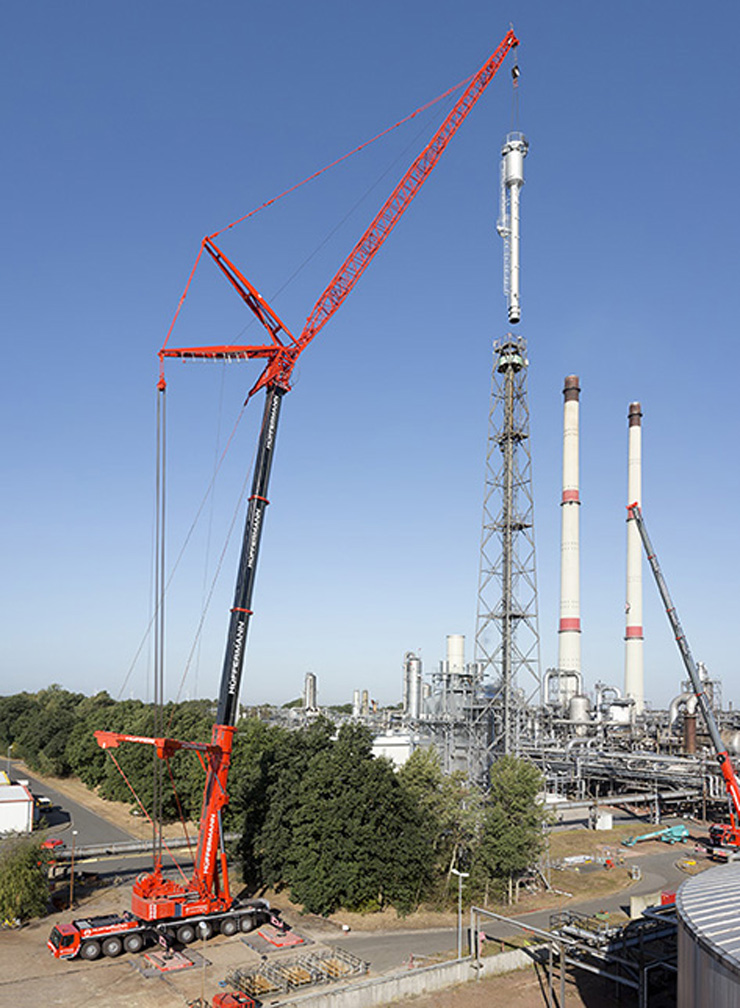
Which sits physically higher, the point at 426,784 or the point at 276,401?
the point at 276,401

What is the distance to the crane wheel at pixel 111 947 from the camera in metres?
35.2

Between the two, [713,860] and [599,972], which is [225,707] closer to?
[599,972]

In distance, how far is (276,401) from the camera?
42.7 m

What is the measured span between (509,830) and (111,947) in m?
22.9

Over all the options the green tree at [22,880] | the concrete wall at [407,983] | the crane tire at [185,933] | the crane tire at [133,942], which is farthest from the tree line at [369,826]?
the crane tire at [133,942]

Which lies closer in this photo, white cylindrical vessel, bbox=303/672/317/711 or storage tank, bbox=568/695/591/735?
storage tank, bbox=568/695/591/735

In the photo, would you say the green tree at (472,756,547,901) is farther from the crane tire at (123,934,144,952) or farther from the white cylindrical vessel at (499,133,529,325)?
the white cylindrical vessel at (499,133,529,325)

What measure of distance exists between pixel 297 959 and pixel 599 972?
13099mm

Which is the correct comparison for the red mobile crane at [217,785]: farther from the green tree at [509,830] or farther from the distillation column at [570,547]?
the distillation column at [570,547]

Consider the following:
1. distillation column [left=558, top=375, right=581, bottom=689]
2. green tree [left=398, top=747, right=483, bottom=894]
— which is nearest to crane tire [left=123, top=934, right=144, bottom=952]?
green tree [left=398, top=747, right=483, bottom=894]

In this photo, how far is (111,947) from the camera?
3528 cm

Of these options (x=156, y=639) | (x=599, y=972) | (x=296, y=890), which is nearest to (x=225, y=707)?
(x=156, y=639)

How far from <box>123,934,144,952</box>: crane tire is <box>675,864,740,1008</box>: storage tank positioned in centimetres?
2378

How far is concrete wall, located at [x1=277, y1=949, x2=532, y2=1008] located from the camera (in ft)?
100
